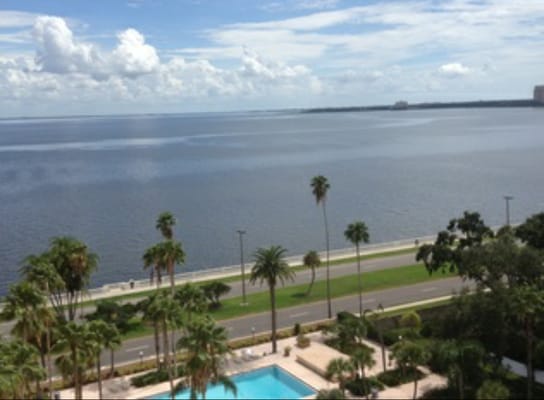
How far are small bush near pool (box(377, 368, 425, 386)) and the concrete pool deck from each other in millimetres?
417

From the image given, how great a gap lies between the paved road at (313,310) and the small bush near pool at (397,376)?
13144mm

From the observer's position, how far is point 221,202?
5177 inches

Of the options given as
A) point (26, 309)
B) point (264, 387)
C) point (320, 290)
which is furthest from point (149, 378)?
point (320, 290)

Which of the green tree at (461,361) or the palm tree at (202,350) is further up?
the palm tree at (202,350)

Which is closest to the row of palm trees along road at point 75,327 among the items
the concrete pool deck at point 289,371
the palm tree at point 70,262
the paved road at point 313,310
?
the palm tree at point 70,262

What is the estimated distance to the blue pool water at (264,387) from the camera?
3844cm

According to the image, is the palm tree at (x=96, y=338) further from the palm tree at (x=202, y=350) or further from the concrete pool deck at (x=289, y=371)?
the concrete pool deck at (x=289, y=371)

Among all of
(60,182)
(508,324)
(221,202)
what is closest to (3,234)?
(221,202)

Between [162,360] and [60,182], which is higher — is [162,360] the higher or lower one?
the lower one

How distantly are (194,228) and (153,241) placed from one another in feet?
37.7

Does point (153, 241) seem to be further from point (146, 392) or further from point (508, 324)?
point (508, 324)

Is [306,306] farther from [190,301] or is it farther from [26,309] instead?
[26,309]

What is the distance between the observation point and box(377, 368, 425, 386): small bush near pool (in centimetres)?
3856

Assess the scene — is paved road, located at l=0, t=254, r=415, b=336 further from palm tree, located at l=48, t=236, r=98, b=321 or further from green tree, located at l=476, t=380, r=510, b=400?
green tree, located at l=476, t=380, r=510, b=400
